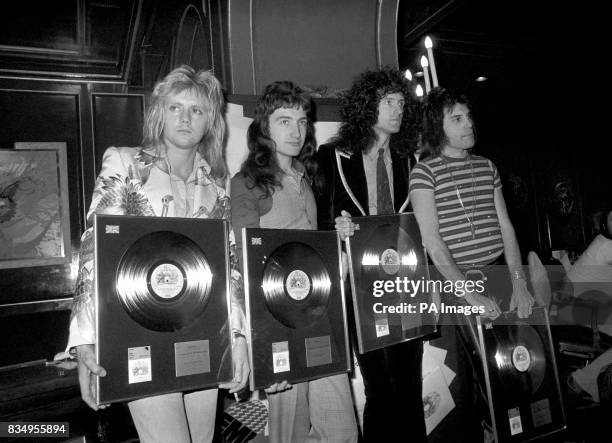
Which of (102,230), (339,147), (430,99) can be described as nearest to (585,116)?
(430,99)

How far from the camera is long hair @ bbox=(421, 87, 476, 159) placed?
2193mm

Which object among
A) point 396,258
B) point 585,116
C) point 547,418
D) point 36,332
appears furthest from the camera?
point 585,116

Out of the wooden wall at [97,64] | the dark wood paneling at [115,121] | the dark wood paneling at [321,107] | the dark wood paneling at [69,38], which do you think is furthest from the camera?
the dark wood paneling at [115,121]

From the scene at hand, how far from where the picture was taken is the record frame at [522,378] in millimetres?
1949

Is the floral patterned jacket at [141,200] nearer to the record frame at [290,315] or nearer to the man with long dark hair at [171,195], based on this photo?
the man with long dark hair at [171,195]

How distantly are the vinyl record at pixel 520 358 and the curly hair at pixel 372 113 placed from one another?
3.33 ft

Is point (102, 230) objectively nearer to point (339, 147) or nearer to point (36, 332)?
point (339, 147)

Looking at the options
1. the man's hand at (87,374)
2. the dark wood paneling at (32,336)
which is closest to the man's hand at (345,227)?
the man's hand at (87,374)

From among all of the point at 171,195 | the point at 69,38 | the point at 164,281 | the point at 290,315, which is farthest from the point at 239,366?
the point at 69,38

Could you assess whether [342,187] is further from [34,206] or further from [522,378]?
[34,206]

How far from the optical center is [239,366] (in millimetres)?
1465

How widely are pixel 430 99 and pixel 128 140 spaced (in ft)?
12.7

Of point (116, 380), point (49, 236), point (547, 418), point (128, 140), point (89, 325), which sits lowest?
point (547, 418)

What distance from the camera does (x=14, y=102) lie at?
15.5ft
